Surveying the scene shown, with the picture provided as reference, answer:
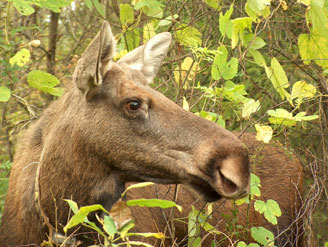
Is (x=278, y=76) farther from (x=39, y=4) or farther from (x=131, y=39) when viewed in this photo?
(x=39, y=4)

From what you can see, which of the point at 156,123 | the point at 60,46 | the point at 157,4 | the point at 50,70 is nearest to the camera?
the point at 156,123

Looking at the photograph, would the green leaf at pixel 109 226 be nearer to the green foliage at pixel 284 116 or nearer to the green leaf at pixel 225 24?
the green foliage at pixel 284 116

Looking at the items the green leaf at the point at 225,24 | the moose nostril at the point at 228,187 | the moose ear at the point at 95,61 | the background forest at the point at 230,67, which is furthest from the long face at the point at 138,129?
the green leaf at the point at 225,24

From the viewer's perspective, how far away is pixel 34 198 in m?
4.76

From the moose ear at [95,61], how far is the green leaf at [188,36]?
1.31m

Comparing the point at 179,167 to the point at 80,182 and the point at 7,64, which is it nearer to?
→ the point at 80,182

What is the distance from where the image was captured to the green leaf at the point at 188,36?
5719mm

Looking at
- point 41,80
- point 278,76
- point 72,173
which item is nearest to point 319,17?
point 278,76

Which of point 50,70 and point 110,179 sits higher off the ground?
point 110,179

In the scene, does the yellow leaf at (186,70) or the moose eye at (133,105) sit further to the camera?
the yellow leaf at (186,70)

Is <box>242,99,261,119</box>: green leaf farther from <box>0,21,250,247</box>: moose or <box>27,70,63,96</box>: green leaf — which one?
<box>27,70,63,96</box>: green leaf

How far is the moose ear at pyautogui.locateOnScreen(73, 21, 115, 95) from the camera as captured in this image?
426cm

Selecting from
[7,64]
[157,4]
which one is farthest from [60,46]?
[157,4]

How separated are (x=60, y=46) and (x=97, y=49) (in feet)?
23.2
